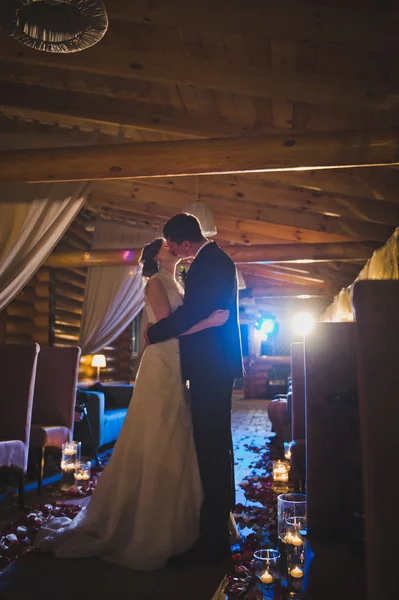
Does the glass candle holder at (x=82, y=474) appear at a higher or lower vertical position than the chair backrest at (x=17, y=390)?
lower

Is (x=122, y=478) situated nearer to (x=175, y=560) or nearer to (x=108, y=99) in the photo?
(x=175, y=560)

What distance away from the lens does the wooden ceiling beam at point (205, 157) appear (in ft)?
12.1

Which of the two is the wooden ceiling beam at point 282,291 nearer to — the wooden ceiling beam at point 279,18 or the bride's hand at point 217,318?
the wooden ceiling beam at point 279,18

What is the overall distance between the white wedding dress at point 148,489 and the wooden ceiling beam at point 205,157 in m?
1.74

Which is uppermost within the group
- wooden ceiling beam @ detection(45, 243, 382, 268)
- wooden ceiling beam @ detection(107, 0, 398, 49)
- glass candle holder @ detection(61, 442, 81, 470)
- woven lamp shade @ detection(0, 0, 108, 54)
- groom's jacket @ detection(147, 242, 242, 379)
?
wooden ceiling beam @ detection(107, 0, 398, 49)

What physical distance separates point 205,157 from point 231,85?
0.61m

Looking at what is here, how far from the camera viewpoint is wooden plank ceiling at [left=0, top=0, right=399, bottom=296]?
3.15 metres

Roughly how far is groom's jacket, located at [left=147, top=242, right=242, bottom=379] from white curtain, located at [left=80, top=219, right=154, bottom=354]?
5.30 m

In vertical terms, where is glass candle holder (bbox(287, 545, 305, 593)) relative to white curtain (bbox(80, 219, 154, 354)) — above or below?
below

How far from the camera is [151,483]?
2350 mm

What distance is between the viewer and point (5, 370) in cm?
364

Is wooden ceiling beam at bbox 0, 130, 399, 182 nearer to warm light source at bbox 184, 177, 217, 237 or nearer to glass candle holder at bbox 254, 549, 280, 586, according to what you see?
warm light source at bbox 184, 177, 217, 237

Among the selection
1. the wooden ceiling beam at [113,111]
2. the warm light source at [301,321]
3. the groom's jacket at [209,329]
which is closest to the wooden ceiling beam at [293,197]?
the wooden ceiling beam at [113,111]

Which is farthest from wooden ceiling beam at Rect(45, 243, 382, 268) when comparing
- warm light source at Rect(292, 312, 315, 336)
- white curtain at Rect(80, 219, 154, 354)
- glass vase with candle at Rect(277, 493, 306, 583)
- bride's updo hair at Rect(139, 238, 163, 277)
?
warm light source at Rect(292, 312, 315, 336)
